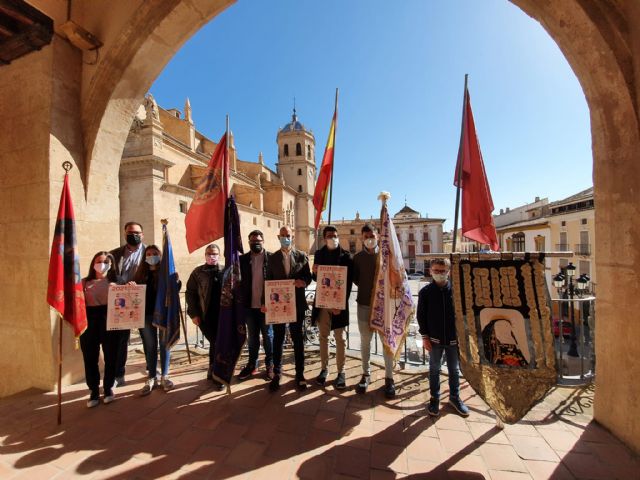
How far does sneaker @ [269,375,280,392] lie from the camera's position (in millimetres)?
3178

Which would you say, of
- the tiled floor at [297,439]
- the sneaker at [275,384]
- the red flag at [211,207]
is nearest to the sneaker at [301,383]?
the tiled floor at [297,439]

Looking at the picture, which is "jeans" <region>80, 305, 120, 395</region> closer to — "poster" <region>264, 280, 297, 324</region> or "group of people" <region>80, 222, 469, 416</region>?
"group of people" <region>80, 222, 469, 416</region>

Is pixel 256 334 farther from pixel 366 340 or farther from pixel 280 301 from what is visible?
pixel 366 340

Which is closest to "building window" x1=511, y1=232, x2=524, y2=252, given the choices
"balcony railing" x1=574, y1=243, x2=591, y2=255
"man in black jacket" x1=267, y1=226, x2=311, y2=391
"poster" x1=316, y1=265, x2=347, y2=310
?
"balcony railing" x1=574, y1=243, x2=591, y2=255

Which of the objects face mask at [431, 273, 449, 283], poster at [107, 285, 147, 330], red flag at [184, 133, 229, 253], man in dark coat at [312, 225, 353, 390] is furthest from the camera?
red flag at [184, 133, 229, 253]

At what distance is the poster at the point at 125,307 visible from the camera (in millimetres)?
2979

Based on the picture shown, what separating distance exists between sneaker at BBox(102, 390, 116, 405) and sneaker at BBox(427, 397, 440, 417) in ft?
11.4

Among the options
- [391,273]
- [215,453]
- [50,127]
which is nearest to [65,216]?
[50,127]

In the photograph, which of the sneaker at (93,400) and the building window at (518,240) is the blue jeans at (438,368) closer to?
the sneaker at (93,400)

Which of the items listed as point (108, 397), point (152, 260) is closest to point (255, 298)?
point (152, 260)

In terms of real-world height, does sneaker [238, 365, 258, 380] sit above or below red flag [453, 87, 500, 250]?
below

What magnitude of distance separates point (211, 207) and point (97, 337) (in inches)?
76.7

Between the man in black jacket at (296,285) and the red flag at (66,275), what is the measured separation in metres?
2.04

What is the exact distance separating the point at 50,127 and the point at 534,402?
586 cm
